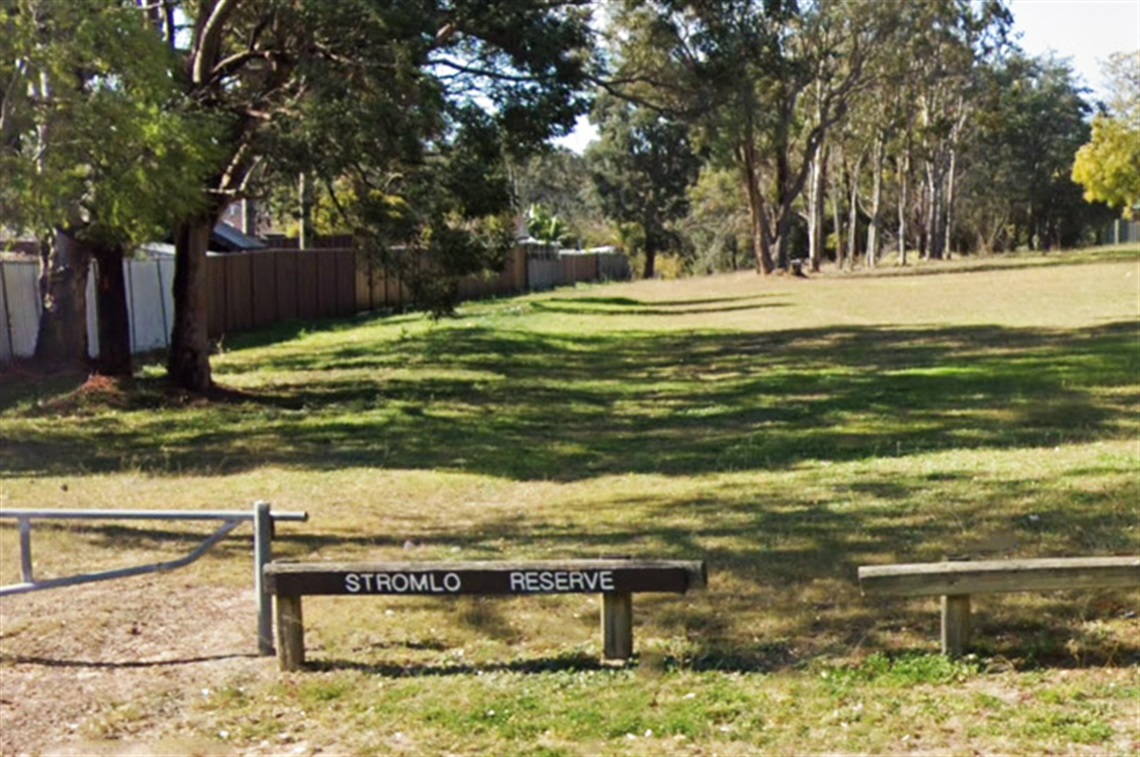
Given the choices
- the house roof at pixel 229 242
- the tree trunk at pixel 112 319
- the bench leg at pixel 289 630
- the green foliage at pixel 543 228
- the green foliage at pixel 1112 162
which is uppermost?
the green foliage at pixel 1112 162

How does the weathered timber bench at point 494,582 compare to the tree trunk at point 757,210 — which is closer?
the weathered timber bench at point 494,582

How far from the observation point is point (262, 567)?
23.7 ft

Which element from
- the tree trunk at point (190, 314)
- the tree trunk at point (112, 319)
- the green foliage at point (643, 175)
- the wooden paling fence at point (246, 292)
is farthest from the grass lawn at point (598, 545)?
the green foliage at point (643, 175)

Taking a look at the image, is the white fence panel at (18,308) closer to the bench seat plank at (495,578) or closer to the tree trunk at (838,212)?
the bench seat plank at (495,578)

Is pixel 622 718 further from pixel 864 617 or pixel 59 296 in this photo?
pixel 59 296

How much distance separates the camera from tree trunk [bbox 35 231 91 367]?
22.5 metres

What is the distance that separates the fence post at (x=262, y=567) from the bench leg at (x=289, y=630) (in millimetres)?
249

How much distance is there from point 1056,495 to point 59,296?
57.4 feet

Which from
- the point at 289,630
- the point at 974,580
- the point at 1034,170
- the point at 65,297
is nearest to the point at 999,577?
the point at 974,580

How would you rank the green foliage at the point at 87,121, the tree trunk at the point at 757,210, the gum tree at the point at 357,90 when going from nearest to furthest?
the green foliage at the point at 87,121 → the gum tree at the point at 357,90 → the tree trunk at the point at 757,210

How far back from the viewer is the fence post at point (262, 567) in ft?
23.9

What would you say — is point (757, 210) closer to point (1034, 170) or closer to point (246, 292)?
point (246, 292)

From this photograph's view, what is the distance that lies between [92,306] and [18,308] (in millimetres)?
1725

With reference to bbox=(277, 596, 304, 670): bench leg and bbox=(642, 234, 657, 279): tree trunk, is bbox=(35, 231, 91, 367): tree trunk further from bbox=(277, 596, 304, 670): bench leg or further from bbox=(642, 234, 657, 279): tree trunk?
bbox=(642, 234, 657, 279): tree trunk
